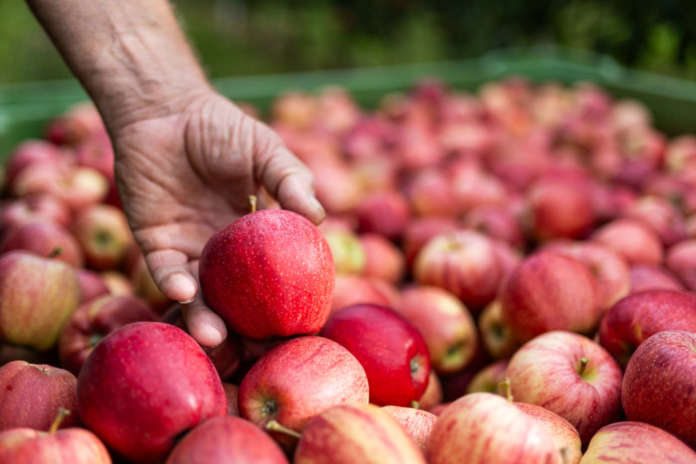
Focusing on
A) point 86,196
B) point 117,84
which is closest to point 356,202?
point 86,196

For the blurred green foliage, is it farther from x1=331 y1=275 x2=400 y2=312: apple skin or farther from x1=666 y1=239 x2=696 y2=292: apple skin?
x1=331 y1=275 x2=400 y2=312: apple skin

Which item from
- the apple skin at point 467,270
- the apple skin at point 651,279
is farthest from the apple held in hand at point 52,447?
the apple skin at point 651,279

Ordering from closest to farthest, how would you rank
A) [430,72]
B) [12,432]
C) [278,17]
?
[12,432] < [430,72] < [278,17]

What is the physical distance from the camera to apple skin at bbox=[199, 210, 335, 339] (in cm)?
146

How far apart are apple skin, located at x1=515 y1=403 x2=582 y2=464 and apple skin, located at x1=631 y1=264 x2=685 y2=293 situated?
921 mm

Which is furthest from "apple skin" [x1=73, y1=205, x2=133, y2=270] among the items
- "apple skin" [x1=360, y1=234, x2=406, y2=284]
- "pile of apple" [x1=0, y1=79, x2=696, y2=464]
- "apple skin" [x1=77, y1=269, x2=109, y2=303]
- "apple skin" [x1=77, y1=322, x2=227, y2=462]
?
"apple skin" [x1=77, y1=322, x2=227, y2=462]

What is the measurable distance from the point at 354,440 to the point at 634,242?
75.9 inches

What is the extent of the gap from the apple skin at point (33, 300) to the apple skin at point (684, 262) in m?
2.24

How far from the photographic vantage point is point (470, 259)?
8.13ft

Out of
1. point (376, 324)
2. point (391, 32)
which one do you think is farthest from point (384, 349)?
point (391, 32)

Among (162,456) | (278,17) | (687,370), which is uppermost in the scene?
(687,370)

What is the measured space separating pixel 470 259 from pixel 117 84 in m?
1.46

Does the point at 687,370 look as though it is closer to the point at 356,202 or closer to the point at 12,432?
the point at 12,432

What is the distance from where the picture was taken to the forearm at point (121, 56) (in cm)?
199
